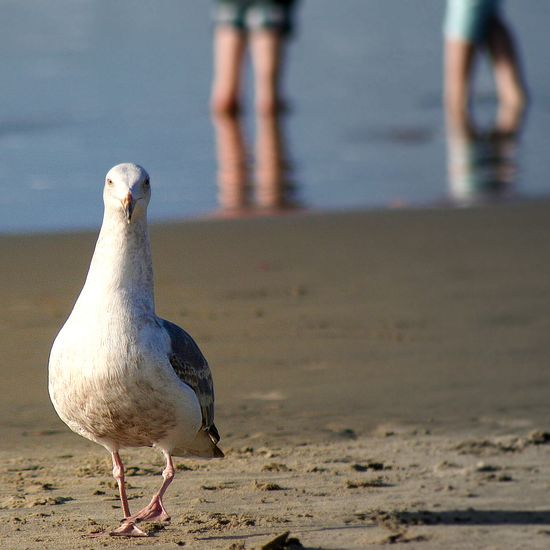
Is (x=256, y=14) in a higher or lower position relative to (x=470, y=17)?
higher

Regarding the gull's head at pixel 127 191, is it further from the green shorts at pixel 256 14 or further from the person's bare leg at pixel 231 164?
the green shorts at pixel 256 14

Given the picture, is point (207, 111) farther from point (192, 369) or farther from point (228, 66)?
point (192, 369)

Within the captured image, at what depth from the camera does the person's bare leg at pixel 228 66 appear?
46.0 feet

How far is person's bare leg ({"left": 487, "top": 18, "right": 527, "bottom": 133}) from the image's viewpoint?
1374cm

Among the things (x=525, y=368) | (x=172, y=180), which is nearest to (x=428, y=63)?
(x=172, y=180)

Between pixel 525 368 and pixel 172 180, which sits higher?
pixel 172 180

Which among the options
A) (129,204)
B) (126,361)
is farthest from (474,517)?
(129,204)

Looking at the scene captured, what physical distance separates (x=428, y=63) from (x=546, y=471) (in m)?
14.8

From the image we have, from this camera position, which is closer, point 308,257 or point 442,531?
point 442,531

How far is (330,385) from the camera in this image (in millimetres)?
6641

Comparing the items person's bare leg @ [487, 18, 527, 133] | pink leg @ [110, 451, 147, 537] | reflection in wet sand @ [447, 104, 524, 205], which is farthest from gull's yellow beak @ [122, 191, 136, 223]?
person's bare leg @ [487, 18, 527, 133]

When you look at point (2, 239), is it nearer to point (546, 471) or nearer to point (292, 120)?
point (546, 471)

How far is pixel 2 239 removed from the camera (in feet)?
30.5

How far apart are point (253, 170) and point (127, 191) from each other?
24.6 ft
